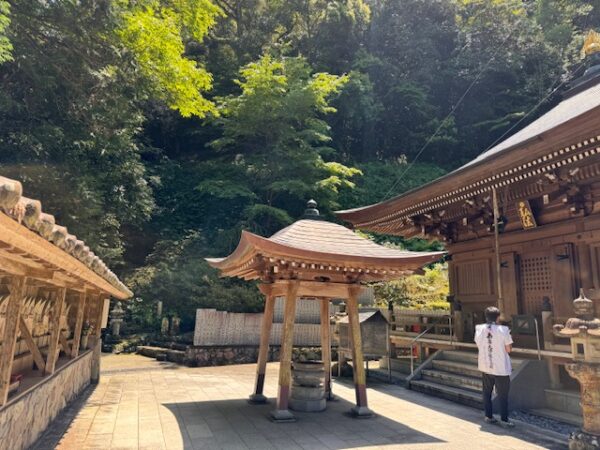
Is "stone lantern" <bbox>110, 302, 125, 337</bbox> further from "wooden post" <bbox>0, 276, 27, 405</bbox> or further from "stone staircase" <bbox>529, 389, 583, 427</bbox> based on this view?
"stone staircase" <bbox>529, 389, 583, 427</bbox>

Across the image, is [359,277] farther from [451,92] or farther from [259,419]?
[451,92]

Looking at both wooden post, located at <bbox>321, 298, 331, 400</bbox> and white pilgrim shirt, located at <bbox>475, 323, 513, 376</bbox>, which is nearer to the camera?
white pilgrim shirt, located at <bbox>475, 323, 513, 376</bbox>

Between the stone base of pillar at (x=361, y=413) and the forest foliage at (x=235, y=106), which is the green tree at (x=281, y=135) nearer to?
the forest foliage at (x=235, y=106)

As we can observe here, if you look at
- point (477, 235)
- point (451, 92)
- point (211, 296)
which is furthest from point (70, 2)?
point (451, 92)

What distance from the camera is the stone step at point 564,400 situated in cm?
646

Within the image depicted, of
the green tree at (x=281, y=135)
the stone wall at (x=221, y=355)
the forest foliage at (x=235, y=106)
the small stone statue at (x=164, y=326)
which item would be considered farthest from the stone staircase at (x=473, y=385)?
the small stone statue at (x=164, y=326)

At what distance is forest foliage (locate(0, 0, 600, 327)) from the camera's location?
1228cm

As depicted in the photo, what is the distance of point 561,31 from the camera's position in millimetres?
26641

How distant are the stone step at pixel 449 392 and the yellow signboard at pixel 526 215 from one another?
3538 millimetres

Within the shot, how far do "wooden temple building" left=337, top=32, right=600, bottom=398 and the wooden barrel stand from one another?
3.68 m

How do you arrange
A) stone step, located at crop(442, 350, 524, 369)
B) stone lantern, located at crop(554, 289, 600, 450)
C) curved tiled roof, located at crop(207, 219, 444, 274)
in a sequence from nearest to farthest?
stone lantern, located at crop(554, 289, 600, 450), curved tiled roof, located at crop(207, 219, 444, 274), stone step, located at crop(442, 350, 524, 369)

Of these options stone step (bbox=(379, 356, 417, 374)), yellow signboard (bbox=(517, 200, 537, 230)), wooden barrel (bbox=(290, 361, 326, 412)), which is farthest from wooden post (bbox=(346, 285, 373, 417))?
stone step (bbox=(379, 356, 417, 374))

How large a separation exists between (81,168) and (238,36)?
1650 centimetres

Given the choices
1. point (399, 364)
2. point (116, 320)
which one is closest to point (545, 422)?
point (399, 364)
